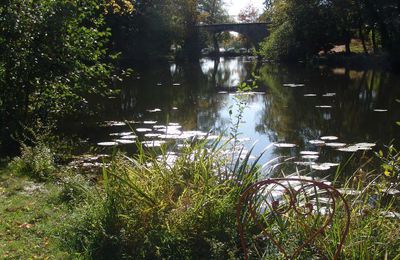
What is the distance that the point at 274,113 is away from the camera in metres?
16.5

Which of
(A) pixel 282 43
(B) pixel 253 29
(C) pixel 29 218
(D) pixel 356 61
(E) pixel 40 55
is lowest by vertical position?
(C) pixel 29 218

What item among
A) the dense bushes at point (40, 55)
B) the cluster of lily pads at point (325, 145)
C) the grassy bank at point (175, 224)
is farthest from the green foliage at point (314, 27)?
the grassy bank at point (175, 224)

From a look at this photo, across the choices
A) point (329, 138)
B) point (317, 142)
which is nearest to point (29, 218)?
point (317, 142)

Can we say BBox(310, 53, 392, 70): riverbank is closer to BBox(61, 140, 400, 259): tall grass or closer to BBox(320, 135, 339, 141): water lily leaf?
BBox(320, 135, 339, 141): water lily leaf

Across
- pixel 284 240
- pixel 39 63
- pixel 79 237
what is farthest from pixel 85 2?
pixel 284 240

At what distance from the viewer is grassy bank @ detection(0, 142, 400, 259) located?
3865mm

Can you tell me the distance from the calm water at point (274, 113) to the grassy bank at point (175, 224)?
2298 mm

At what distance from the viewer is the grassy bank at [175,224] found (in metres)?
3.87

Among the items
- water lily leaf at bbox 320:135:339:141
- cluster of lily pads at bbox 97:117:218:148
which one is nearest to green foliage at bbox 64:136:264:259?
cluster of lily pads at bbox 97:117:218:148

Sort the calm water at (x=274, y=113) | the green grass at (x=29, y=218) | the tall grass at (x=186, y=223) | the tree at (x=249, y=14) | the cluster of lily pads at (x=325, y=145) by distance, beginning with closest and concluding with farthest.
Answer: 1. the tall grass at (x=186, y=223)
2. the green grass at (x=29, y=218)
3. the cluster of lily pads at (x=325, y=145)
4. the calm water at (x=274, y=113)
5. the tree at (x=249, y=14)

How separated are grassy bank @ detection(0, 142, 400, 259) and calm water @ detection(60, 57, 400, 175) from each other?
2.30 meters

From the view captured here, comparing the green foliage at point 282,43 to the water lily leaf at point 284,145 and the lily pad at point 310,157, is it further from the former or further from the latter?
the lily pad at point 310,157

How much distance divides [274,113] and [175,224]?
499 inches

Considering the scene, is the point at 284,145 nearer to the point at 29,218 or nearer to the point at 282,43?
the point at 29,218
